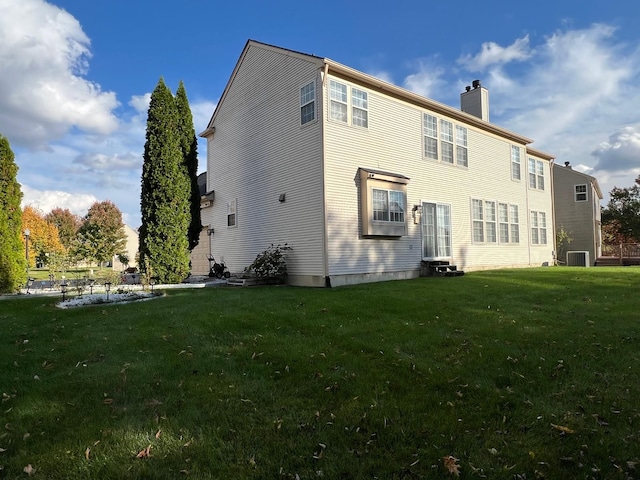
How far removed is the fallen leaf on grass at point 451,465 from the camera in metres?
2.29

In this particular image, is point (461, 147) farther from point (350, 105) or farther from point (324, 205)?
point (324, 205)

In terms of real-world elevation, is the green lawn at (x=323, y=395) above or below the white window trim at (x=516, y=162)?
below

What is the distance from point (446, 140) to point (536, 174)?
25.9ft

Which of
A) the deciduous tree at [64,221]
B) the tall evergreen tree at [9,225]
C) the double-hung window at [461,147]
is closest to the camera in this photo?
the tall evergreen tree at [9,225]

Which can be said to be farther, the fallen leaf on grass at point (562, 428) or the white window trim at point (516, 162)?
the white window trim at point (516, 162)

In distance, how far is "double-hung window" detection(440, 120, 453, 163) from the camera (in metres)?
14.4

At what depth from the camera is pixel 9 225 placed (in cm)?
1052

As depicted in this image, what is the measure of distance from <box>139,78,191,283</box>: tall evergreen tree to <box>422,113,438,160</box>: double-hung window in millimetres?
8433

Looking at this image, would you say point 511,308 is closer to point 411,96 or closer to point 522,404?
point 522,404

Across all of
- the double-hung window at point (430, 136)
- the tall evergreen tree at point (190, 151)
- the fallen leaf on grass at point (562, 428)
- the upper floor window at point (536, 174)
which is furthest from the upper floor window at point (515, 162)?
the fallen leaf on grass at point (562, 428)

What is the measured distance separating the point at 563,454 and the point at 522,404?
0.70 meters

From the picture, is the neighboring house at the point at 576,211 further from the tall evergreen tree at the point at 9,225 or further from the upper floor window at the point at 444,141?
the tall evergreen tree at the point at 9,225

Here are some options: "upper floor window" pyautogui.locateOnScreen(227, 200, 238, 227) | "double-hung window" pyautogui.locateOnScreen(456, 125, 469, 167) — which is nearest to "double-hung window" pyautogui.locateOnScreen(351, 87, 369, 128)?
"double-hung window" pyautogui.locateOnScreen(456, 125, 469, 167)

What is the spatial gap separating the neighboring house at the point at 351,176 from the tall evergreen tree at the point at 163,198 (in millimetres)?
2338
